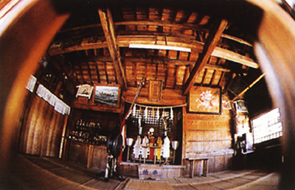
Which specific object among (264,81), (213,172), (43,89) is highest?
(264,81)

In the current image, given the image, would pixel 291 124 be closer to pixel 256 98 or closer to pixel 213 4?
pixel 256 98

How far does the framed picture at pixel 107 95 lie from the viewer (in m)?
1.06

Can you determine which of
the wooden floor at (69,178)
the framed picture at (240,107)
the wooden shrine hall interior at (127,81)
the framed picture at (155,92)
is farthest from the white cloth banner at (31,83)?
the framed picture at (240,107)

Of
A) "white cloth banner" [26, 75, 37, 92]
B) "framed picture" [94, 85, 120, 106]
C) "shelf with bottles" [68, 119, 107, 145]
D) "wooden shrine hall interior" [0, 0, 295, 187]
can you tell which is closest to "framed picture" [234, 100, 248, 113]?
"wooden shrine hall interior" [0, 0, 295, 187]

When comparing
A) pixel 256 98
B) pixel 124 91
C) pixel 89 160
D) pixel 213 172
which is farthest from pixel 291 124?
pixel 89 160

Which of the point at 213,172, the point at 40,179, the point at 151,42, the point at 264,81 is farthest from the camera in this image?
the point at 151,42

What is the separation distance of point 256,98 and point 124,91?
3.25ft

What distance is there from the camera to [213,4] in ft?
2.19

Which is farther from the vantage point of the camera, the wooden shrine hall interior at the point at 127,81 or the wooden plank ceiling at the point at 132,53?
the wooden plank ceiling at the point at 132,53

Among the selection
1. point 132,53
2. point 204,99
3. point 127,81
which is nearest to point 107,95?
point 127,81

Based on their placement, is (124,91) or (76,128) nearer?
(76,128)

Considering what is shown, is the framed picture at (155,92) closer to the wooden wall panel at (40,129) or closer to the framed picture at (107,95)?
the framed picture at (107,95)

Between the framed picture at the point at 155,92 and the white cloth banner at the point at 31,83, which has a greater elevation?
the framed picture at the point at 155,92

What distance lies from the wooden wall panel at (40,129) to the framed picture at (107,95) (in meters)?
0.30
